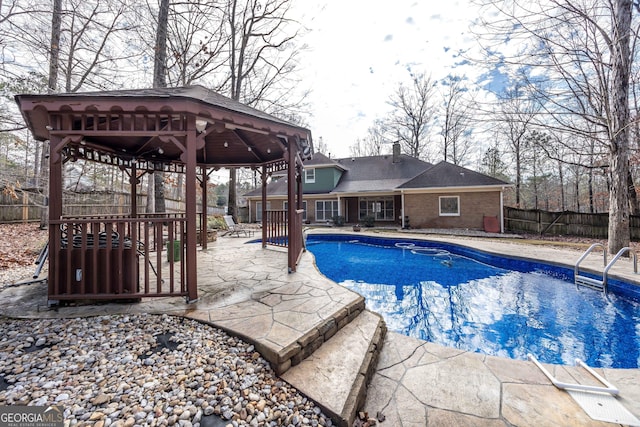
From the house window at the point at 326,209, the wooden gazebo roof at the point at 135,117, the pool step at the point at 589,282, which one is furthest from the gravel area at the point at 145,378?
the house window at the point at 326,209

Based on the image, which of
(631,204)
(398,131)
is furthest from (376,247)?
(398,131)

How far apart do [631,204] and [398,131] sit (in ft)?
49.3

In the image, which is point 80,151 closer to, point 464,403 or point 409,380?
point 409,380

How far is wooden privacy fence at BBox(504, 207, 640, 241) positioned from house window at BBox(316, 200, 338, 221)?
1041 centimetres

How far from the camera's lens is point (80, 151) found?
4.59 m

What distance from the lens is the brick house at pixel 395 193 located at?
1397cm

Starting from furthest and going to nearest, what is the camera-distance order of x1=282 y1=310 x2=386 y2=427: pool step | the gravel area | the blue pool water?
the blue pool water, x1=282 y1=310 x2=386 y2=427: pool step, the gravel area

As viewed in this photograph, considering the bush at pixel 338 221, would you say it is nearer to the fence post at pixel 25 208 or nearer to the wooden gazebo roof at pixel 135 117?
the wooden gazebo roof at pixel 135 117

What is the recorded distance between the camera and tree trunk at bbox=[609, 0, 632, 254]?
692 centimetres

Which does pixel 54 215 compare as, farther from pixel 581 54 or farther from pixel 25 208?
pixel 25 208

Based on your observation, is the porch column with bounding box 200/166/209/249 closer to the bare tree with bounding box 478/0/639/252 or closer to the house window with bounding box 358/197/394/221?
the bare tree with bounding box 478/0/639/252

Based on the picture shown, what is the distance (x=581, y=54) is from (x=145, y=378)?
1060cm

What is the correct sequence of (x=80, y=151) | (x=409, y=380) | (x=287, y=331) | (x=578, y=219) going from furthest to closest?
1. (x=578, y=219)
2. (x=80, y=151)
3. (x=287, y=331)
4. (x=409, y=380)

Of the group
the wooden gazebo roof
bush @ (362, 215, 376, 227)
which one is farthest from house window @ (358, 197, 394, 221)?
the wooden gazebo roof
